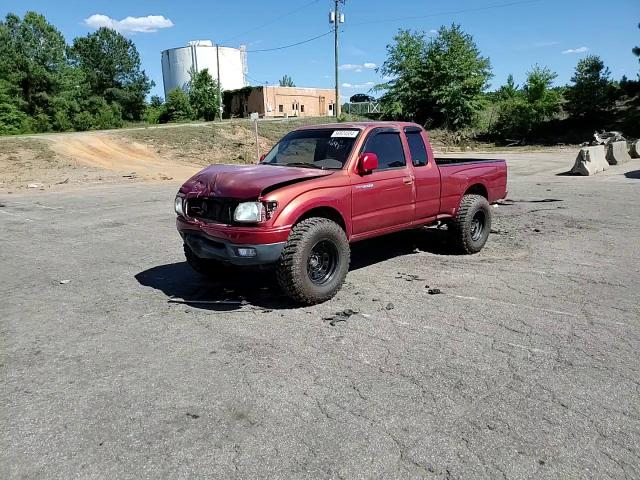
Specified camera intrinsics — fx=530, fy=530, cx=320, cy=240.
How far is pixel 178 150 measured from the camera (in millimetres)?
28938

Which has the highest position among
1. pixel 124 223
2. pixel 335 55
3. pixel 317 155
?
pixel 335 55

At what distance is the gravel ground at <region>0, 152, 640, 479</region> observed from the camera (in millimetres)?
2912

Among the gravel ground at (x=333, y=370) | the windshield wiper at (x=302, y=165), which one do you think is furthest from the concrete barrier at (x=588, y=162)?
the windshield wiper at (x=302, y=165)

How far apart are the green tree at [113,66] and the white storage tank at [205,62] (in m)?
5.16

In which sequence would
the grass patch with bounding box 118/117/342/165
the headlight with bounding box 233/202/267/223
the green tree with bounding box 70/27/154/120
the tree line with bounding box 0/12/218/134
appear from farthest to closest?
the green tree with bounding box 70/27/154/120 → the tree line with bounding box 0/12/218/134 → the grass patch with bounding box 118/117/342/165 → the headlight with bounding box 233/202/267/223

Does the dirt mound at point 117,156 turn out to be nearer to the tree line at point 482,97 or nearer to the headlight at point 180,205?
the headlight at point 180,205

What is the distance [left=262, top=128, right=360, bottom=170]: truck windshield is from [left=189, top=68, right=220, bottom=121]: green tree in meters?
59.0

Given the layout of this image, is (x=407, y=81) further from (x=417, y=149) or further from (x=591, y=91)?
(x=417, y=149)

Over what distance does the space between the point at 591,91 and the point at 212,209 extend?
40153 mm

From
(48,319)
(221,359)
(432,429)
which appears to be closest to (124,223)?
(48,319)

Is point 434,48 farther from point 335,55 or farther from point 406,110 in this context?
point 335,55

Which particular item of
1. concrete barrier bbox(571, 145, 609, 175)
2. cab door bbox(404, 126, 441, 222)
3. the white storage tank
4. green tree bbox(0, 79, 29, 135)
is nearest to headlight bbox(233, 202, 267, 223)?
cab door bbox(404, 126, 441, 222)

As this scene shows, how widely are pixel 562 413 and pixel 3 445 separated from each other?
11.0 ft

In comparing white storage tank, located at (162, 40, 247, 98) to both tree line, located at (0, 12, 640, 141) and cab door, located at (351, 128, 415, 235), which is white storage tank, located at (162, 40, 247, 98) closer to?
tree line, located at (0, 12, 640, 141)
